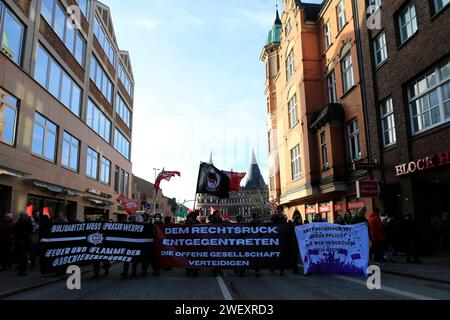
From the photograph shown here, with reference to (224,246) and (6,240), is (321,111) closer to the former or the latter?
(224,246)

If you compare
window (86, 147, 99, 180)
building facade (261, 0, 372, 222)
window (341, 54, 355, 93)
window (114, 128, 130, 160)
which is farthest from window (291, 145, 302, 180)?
window (114, 128, 130, 160)

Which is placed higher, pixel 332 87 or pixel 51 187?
pixel 332 87

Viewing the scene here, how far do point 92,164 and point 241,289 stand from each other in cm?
2231

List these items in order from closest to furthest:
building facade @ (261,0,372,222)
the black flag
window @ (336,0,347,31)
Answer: the black flag → building facade @ (261,0,372,222) → window @ (336,0,347,31)

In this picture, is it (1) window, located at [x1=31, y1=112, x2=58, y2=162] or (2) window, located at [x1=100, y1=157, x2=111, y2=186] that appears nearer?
(1) window, located at [x1=31, y1=112, x2=58, y2=162]

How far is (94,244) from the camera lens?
34.1 ft

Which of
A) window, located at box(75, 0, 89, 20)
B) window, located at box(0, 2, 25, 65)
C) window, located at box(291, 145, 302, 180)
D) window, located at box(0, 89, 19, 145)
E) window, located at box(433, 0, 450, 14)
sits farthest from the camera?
window, located at box(291, 145, 302, 180)

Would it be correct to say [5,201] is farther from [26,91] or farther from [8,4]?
[8,4]

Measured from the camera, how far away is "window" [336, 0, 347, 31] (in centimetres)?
2141

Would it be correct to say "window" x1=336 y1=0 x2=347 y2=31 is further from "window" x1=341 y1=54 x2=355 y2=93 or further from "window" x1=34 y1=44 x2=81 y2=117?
"window" x1=34 y1=44 x2=81 y2=117

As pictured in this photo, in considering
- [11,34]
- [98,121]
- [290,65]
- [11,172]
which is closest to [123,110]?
[98,121]

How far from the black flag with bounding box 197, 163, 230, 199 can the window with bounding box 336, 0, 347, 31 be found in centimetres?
1147
